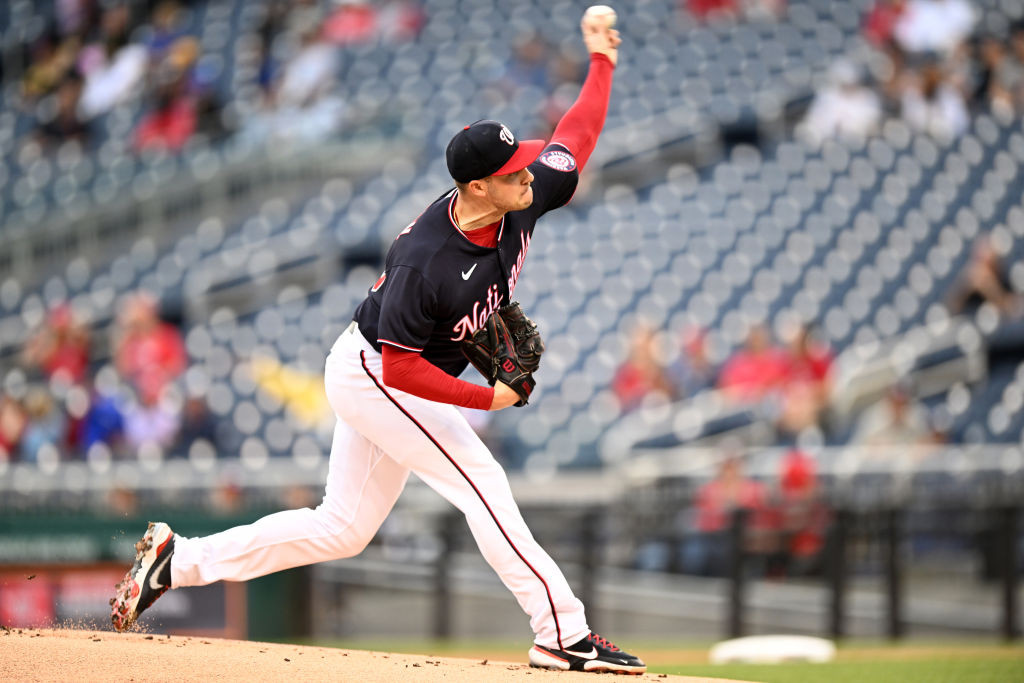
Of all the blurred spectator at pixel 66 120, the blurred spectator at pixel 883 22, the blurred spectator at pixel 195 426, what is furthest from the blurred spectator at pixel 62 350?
the blurred spectator at pixel 883 22

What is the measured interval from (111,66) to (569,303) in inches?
252

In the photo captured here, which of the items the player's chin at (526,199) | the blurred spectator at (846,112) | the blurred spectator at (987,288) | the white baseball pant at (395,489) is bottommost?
the white baseball pant at (395,489)

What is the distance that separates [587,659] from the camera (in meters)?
3.62

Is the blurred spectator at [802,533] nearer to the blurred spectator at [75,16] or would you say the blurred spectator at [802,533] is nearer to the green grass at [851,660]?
the green grass at [851,660]

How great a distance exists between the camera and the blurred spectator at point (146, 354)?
9812 mm

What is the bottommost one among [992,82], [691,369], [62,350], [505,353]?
[505,353]

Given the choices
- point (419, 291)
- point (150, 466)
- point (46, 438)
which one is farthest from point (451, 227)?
point (46, 438)

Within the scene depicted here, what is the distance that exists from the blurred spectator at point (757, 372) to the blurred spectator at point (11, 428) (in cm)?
535

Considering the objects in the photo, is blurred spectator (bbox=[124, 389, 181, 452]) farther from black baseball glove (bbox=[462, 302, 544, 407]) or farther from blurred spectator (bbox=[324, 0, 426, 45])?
black baseball glove (bbox=[462, 302, 544, 407])

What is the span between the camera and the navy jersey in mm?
3316

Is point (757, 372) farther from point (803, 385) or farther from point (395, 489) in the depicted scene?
point (395, 489)

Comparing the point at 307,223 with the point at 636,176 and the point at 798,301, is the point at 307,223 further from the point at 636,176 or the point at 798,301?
the point at 798,301

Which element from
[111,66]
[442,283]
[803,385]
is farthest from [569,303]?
[442,283]

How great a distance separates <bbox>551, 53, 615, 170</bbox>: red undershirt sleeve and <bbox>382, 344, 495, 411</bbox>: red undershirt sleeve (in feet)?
3.01
